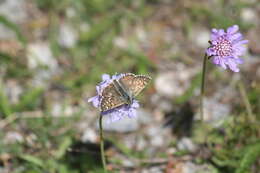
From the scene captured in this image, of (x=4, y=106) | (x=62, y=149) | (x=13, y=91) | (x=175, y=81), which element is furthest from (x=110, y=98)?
(x=13, y=91)

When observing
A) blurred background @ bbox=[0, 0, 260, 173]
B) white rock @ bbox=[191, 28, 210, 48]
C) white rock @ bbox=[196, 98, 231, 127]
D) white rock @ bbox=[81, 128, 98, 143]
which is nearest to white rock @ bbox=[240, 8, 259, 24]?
blurred background @ bbox=[0, 0, 260, 173]

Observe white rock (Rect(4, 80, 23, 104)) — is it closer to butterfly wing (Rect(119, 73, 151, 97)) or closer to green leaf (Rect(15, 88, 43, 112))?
green leaf (Rect(15, 88, 43, 112))

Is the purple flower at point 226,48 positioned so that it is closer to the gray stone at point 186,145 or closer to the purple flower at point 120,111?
the purple flower at point 120,111

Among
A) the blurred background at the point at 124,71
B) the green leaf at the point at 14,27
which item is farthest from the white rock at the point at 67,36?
the green leaf at the point at 14,27

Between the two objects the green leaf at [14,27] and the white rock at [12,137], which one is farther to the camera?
the green leaf at [14,27]

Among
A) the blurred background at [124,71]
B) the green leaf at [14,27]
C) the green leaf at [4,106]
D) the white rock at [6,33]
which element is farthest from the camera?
the white rock at [6,33]

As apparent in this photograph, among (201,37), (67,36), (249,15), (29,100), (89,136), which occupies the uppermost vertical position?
(249,15)

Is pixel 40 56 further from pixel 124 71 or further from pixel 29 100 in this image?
pixel 124 71

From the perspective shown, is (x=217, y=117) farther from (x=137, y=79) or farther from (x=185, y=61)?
(x=137, y=79)
